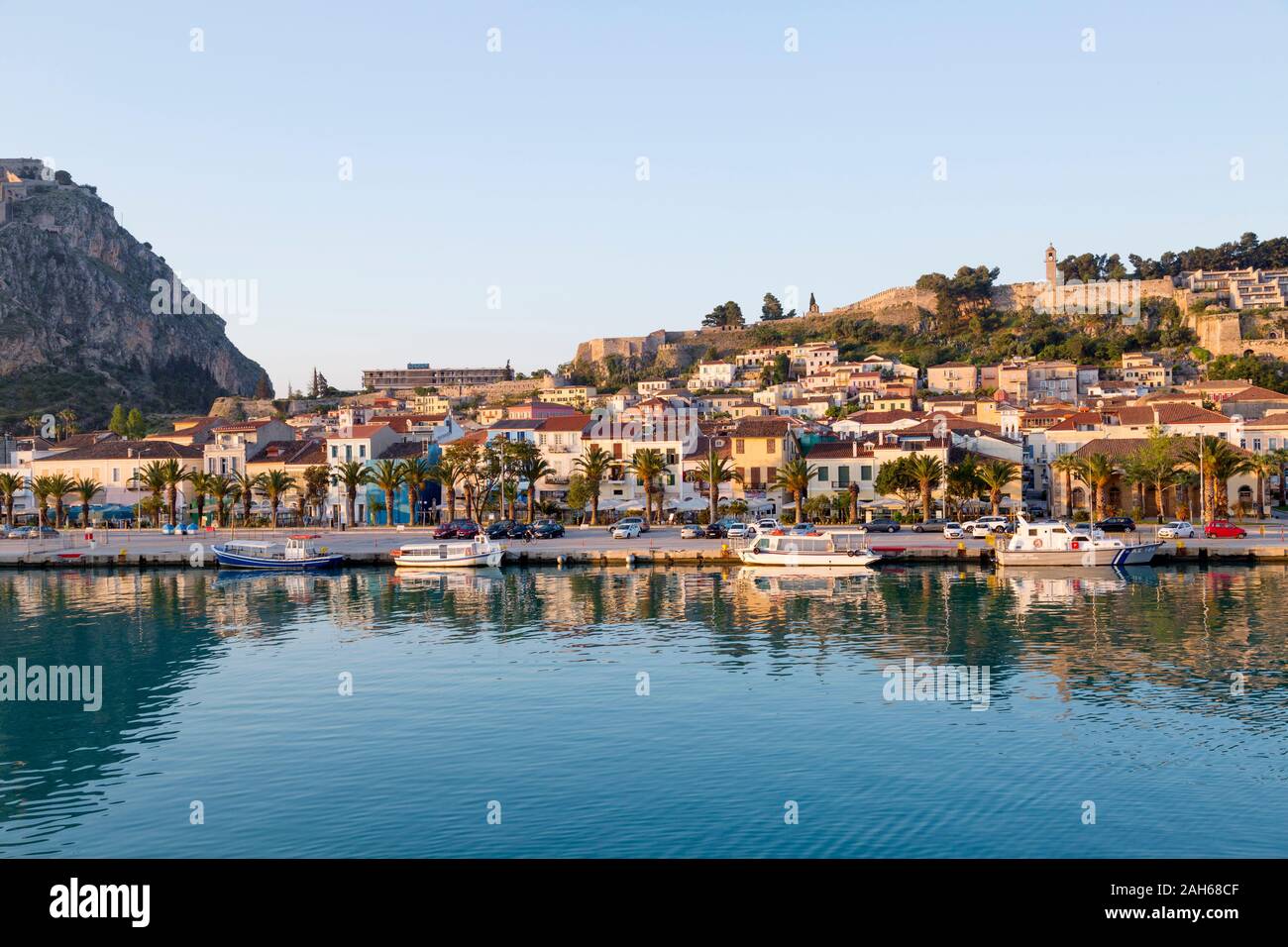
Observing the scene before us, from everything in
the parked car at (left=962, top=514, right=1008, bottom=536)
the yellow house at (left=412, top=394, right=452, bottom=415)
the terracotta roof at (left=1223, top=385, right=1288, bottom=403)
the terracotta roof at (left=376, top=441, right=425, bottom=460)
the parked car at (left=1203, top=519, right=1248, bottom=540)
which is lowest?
the parked car at (left=1203, top=519, right=1248, bottom=540)

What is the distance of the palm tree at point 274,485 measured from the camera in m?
94.5

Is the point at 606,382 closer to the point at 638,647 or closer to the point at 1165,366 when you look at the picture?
the point at 1165,366

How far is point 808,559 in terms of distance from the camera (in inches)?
2544

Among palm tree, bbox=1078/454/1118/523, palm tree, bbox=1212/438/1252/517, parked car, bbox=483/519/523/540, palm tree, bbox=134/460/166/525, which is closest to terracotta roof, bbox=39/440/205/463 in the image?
palm tree, bbox=134/460/166/525

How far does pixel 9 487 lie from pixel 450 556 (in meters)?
53.8

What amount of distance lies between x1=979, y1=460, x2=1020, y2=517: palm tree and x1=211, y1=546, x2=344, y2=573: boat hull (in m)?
43.5

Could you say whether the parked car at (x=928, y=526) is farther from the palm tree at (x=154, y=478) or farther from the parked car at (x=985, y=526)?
the palm tree at (x=154, y=478)

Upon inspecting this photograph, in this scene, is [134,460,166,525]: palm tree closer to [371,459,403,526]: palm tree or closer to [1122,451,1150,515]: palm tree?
[371,459,403,526]: palm tree

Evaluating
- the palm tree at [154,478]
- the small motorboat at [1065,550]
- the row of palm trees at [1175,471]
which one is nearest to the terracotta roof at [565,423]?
the palm tree at [154,478]

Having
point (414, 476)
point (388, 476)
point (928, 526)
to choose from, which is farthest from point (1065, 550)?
point (388, 476)

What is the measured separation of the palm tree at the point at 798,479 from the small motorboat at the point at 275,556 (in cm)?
3110

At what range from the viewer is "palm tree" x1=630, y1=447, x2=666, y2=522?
83.5 metres

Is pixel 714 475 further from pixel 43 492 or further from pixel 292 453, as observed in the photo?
pixel 43 492
